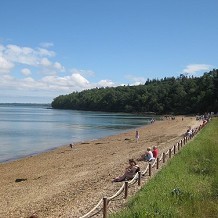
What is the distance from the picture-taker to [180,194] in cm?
1408

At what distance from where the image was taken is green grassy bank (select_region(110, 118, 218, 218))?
1192 centimetres

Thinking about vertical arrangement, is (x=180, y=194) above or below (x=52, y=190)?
above

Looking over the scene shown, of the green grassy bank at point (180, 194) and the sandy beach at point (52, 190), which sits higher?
the green grassy bank at point (180, 194)

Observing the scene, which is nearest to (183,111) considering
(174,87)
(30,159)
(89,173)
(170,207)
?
(174,87)

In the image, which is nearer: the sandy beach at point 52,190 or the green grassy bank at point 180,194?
the green grassy bank at point 180,194

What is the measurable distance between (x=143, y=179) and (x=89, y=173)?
7136 millimetres

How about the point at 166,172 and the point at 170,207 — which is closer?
the point at 170,207

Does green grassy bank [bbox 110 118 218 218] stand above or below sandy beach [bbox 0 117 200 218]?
above

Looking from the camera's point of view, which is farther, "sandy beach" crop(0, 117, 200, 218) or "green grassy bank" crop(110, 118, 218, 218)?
"sandy beach" crop(0, 117, 200, 218)

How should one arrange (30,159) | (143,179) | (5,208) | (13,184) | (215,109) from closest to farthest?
(5,208), (143,179), (13,184), (30,159), (215,109)

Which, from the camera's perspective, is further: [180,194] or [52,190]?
[52,190]

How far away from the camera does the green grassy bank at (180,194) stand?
1192cm

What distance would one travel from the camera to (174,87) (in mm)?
184125

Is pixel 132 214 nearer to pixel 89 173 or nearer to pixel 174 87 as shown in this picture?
pixel 89 173
